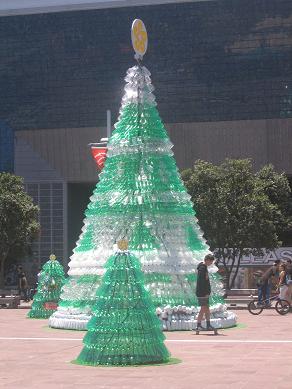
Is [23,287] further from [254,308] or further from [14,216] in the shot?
[254,308]

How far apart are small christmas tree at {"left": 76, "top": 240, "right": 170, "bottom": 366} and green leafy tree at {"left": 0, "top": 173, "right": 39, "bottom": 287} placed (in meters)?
27.5

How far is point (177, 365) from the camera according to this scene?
11969mm

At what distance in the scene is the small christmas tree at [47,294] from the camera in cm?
2294

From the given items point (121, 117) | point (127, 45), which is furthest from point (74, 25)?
point (121, 117)

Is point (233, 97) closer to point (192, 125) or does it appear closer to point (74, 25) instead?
point (192, 125)

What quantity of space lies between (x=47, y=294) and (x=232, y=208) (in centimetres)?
1391

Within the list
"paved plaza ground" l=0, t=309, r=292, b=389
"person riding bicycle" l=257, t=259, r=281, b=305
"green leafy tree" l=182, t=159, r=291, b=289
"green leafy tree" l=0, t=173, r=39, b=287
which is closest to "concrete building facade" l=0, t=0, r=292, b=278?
"green leafy tree" l=0, t=173, r=39, b=287

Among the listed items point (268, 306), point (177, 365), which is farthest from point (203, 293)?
point (268, 306)

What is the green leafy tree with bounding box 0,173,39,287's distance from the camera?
3916 cm

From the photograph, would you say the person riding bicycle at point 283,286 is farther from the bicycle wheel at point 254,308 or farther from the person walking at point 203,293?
the person walking at point 203,293

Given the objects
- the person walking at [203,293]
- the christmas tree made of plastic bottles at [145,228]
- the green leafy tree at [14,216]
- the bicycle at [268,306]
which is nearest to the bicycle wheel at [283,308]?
the bicycle at [268,306]

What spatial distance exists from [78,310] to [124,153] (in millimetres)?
3927

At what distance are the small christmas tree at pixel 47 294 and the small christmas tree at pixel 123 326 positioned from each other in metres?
10.9

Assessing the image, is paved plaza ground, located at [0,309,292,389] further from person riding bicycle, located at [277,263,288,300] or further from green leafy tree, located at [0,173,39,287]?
green leafy tree, located at [0,173,39,287]
